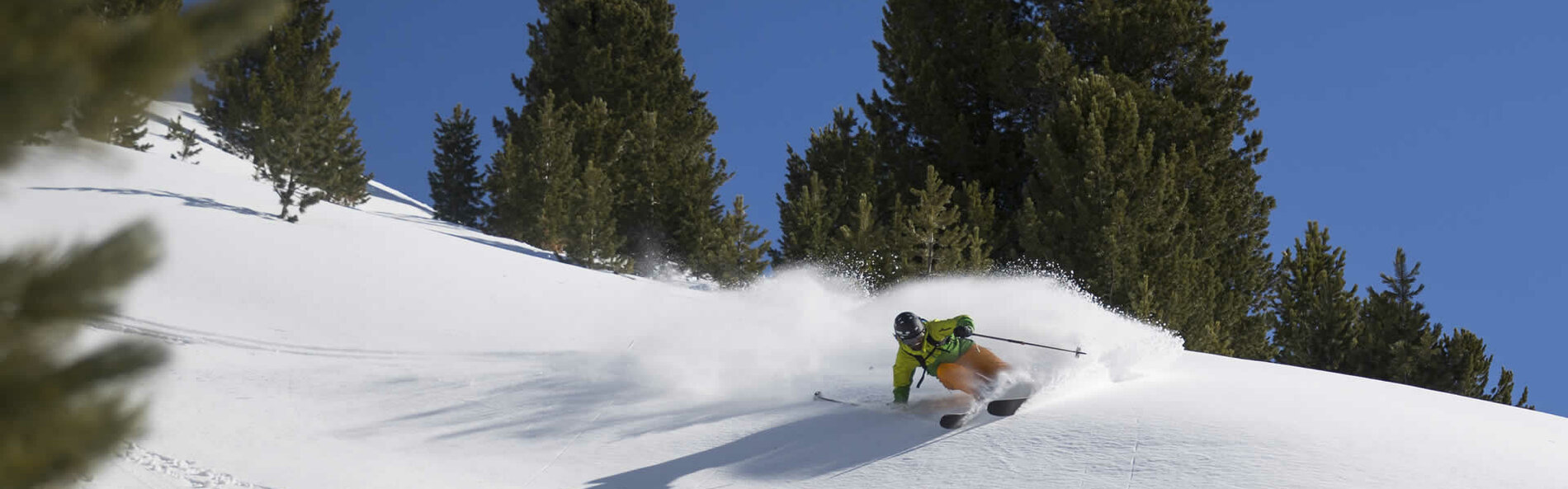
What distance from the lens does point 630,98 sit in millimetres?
40594

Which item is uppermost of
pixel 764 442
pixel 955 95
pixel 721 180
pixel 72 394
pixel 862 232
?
pixel 955 95

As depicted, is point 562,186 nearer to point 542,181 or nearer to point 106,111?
point 542,181

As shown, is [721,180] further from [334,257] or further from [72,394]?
[72,394]

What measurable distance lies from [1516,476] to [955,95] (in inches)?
983

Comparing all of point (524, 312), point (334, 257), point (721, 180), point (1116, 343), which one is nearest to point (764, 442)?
point (1116, 343)

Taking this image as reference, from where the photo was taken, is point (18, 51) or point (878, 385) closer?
point (18, 51)

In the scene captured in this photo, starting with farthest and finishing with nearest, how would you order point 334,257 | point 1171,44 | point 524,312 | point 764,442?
point 1171,44, point 334,257, point 524,312, point 764,442

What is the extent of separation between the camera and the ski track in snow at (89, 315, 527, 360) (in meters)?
10.9

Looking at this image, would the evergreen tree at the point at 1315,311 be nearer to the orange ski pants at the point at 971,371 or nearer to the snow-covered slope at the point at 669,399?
the snow-covered slope at the point at 669,399

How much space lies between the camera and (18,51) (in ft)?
4.66

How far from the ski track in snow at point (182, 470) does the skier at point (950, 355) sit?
5078mm

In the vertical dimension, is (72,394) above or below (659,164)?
below

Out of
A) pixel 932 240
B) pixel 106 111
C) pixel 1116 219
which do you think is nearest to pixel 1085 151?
pixel 1116 219

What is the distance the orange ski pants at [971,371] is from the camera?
8.72 meters
